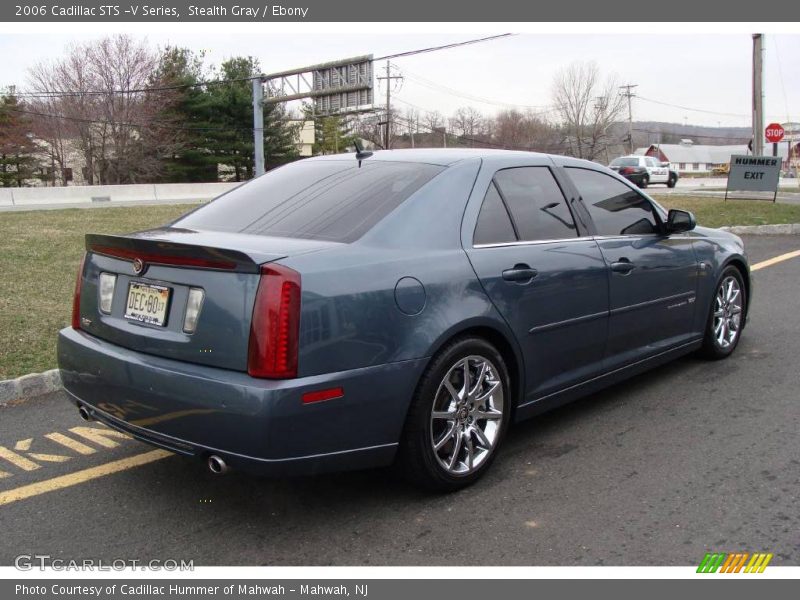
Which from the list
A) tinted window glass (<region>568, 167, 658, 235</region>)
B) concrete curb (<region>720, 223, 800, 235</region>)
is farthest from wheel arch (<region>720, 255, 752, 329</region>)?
concrete curb (<region>720, 223, 800, 235</region>)

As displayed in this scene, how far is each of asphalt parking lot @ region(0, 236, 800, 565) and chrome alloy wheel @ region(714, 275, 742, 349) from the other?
1.01 m

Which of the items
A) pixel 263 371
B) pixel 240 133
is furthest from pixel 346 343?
pixel 240 133

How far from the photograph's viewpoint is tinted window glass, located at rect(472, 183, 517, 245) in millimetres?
3785

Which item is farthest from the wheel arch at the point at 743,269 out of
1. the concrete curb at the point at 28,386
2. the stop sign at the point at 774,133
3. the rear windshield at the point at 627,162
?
the rear windshield at the point at 627,162

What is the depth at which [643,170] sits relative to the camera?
121ft

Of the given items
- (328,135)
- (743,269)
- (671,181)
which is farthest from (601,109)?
(743,269)

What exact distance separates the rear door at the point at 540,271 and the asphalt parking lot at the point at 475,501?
0.49 meters

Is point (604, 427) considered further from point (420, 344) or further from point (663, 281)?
point (420, 344)

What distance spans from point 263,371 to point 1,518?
1.51m

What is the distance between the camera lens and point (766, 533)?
3.13m

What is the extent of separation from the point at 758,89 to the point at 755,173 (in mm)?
2520

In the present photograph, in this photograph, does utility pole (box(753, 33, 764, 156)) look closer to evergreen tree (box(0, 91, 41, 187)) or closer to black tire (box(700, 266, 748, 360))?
black tire (box(700, 266, 748, 360))

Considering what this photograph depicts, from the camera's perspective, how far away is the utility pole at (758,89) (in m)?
19.7

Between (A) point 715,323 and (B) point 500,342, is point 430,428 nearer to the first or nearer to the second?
(B) point 500,342
